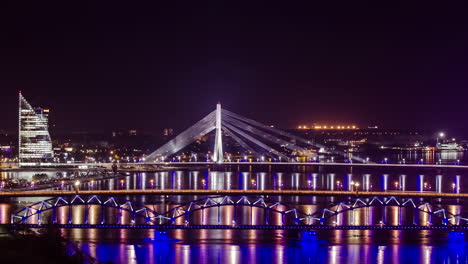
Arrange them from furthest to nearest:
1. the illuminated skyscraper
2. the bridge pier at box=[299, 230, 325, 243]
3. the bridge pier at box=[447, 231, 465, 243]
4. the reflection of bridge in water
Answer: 1. the illuminated skyscraper
2. the reflection of bridge in water
3. the bridge pier at box=[447, 231, 465, 243]
4. the bridge pier at box=[299, 230, 325, 243]

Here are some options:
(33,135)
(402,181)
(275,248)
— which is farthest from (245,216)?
(33,135)

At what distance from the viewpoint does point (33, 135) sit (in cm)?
3856

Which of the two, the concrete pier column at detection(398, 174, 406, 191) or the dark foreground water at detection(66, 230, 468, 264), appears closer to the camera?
the dark foreground water at detection(66, 230, 468, 264)

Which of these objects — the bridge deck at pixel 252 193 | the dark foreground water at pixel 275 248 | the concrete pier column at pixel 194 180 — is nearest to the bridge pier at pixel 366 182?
the bridge deck at pixel 252 193

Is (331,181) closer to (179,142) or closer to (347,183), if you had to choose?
(347,183)

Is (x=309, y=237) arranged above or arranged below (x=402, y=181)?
below

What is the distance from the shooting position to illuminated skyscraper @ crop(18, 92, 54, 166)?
3750 cm

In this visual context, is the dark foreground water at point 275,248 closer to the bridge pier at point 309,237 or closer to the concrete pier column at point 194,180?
the bridge pier at point 309,237

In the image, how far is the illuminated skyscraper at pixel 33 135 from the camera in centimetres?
3750

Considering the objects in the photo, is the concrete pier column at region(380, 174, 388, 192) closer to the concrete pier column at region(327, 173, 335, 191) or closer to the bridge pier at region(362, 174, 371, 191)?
the bridge pier at region(362, 174, 371, 191)

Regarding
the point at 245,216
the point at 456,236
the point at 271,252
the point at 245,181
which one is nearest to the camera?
the point at 271,252

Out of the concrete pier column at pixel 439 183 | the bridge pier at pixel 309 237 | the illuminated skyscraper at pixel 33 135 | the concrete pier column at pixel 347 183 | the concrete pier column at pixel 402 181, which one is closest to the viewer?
the bridge pier at pixel 309 237

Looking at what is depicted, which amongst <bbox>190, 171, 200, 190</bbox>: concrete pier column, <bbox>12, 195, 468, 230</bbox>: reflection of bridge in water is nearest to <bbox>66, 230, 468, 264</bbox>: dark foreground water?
<bbox>12, 195, 468, 230</bbox>: reflection of bridge in water

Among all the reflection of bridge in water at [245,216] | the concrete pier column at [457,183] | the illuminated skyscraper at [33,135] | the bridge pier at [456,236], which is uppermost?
the illuminated skyscraper at [33,135]
